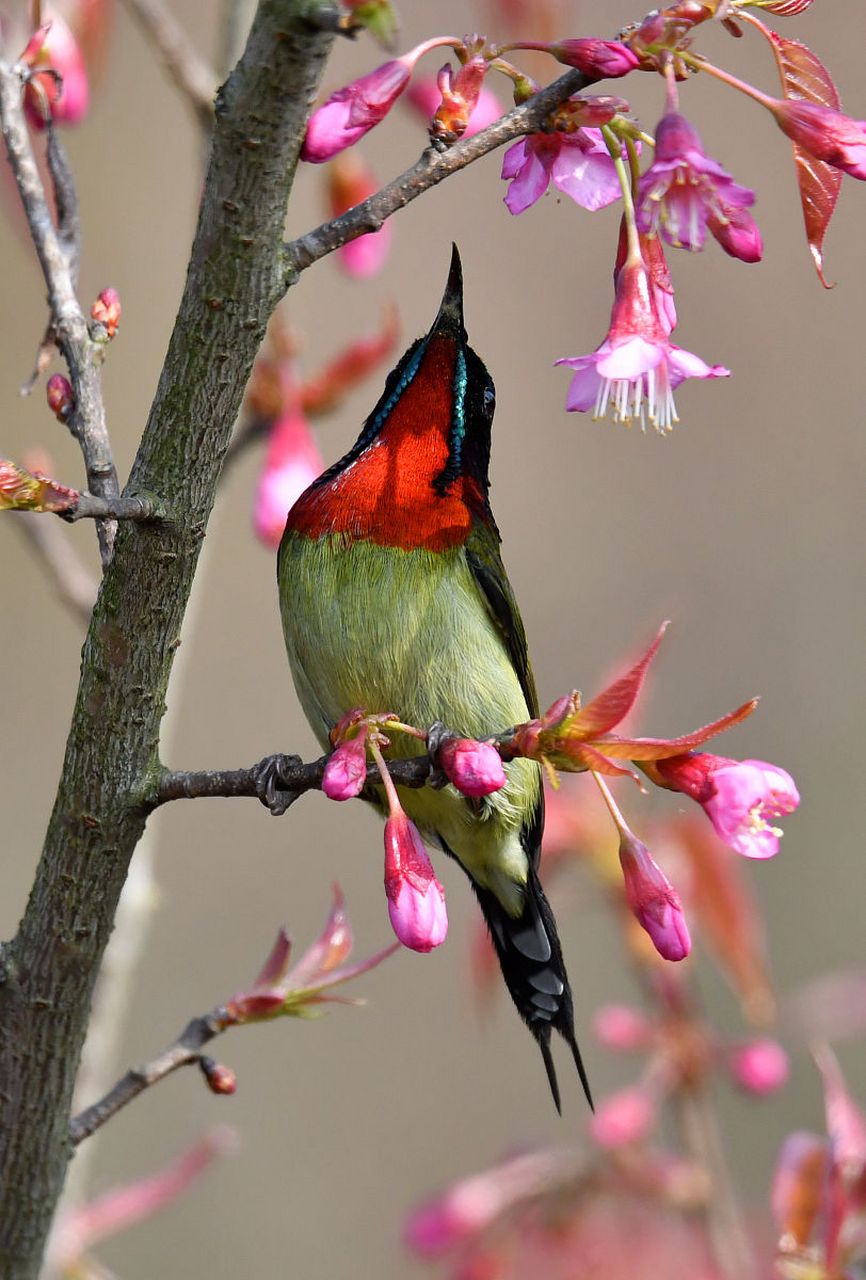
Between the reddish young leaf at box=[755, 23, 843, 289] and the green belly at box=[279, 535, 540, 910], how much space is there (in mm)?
924

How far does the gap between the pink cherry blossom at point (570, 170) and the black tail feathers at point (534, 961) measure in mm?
1205

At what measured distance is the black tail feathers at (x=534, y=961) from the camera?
7.22 feet

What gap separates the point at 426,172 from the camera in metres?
1.28

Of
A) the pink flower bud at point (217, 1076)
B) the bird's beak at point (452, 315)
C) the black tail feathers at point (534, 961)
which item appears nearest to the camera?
the pink flower bud at point (217, 1076)

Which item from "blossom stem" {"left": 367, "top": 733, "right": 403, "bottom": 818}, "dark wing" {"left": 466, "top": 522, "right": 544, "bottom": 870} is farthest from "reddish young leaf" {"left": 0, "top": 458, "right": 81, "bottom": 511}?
"dark wing" {"left": 466, "top": 522, "right": 544, "bottom": 870}

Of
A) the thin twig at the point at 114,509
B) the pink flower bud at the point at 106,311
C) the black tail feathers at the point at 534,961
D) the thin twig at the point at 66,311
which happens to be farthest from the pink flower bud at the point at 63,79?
the black tail feathers at the point at 534,961

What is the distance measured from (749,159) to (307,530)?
4.41 m

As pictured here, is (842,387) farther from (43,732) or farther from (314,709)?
(314,709)

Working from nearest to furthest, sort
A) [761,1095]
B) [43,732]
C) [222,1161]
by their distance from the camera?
[761,1095] → [222,1161] → [43,732]

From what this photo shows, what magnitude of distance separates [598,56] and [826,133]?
211mm

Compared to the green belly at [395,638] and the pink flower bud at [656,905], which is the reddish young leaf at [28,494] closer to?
the pink flower bud at [656,905]

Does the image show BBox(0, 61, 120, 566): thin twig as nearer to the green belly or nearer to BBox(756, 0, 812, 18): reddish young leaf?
the green belly

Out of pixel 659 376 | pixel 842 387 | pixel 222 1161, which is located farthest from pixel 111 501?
pixel 842 387

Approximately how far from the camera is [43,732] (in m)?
5.16
